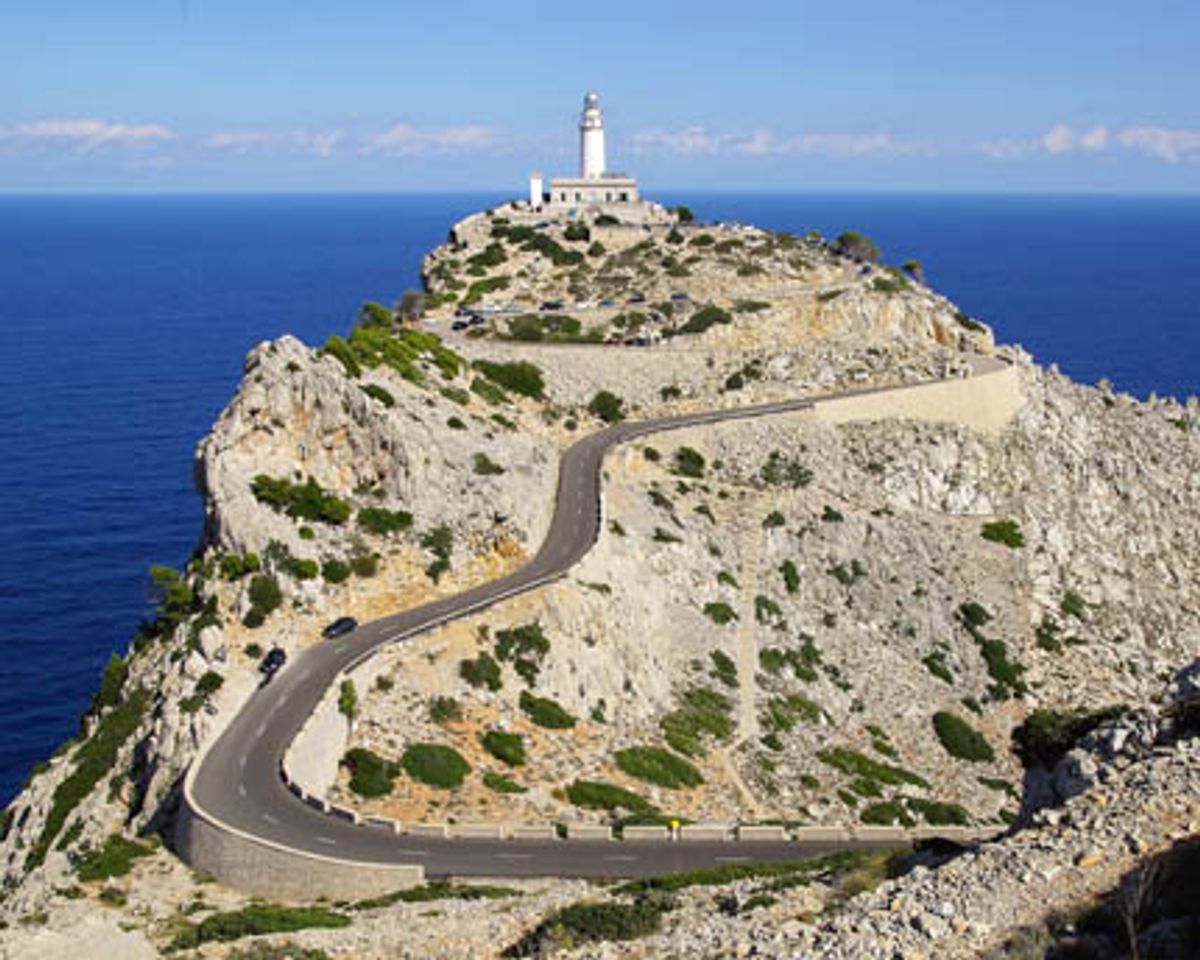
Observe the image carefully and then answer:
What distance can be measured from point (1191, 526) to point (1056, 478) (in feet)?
39.7

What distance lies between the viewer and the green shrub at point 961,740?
54.4m

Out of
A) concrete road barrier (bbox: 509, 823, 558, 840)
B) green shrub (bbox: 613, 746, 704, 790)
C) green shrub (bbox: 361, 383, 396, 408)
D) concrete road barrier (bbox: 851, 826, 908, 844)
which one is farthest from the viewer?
green shrub (bbox: 361, 383, 396, 408)

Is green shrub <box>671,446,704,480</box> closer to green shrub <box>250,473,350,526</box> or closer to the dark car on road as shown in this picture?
green shrub <box>250,473,350,526</box>

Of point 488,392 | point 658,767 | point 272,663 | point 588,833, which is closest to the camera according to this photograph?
point 588,833

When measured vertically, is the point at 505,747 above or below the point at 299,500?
below

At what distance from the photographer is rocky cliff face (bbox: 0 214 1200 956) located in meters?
37.5

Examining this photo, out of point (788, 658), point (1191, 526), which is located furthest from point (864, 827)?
point (1191, 526)

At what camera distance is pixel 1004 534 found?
232ft

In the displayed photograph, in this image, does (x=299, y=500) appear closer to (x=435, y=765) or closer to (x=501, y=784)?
(x=435, y=765)

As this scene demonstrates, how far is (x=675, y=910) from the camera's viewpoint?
2428 cm

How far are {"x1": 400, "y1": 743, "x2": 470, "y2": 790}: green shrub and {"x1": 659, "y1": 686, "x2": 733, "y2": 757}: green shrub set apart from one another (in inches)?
398

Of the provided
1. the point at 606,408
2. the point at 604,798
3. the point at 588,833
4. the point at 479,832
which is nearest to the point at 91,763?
the point at 479,832

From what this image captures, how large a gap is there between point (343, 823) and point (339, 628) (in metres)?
11.7

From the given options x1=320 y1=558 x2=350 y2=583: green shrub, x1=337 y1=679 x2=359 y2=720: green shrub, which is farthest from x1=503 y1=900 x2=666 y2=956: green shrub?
x1=320 y1=558 x2=350 y2=583: green shrub
